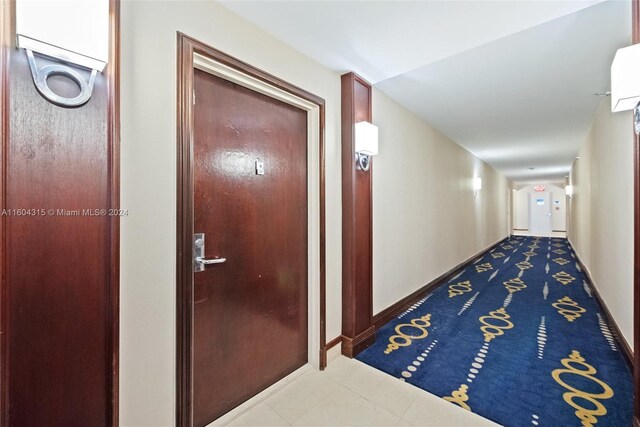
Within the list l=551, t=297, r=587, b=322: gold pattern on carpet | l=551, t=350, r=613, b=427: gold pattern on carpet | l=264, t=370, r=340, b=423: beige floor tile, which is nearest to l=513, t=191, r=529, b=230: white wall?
l=551, t=297, r=587, b=322: gold pattern on carpet

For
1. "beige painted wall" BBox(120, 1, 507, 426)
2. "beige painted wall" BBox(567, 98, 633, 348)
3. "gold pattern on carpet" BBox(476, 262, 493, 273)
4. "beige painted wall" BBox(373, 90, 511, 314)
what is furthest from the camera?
"gold pattern on carpet" BBox(476, 262, 493, 273)

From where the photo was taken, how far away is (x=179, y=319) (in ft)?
4.54

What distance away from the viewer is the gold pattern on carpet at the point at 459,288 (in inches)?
152

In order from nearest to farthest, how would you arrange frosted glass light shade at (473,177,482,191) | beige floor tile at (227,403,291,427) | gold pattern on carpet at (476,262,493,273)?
beige floor tile at (227,403,291,427), gold pattern on carpet at (476,262,493,273), frosted glass light shade at (473,177,482,191)

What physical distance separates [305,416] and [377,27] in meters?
2.43

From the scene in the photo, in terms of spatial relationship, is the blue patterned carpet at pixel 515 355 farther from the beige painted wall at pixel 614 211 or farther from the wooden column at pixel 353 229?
the beige painted wall at pixel 614 211

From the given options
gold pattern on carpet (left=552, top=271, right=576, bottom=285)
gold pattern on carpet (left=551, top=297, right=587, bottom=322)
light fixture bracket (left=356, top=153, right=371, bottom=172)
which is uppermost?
light fixture bracket (left=356, top=153, right=371, bottom=172)

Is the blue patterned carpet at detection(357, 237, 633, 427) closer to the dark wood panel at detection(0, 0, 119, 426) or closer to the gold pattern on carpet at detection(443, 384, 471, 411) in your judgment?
the gold pattern on carpet at detection(443, 384, 471, 411)

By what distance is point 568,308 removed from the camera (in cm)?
326

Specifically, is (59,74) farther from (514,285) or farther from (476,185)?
(476,185)

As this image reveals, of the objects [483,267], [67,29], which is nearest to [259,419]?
[67,29]

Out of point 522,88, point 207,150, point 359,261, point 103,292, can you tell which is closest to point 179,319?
point 103,292

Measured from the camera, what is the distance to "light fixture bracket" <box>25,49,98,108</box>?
3.14 feet

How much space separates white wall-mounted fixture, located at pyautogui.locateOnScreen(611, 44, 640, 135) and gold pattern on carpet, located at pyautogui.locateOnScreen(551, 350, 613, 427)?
1.65 m
